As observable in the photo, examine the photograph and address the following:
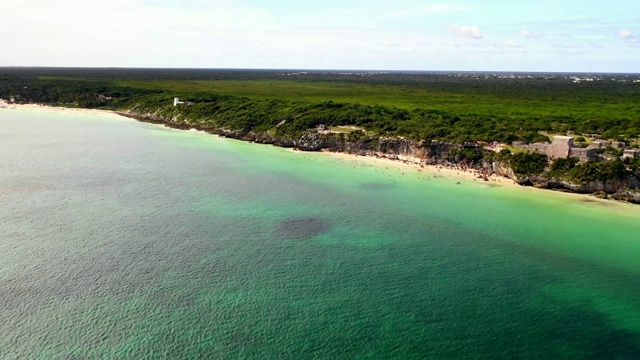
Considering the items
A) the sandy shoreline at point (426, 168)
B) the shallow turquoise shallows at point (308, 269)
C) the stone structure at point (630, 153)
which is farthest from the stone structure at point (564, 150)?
the shallow turquoise shallows at point (308, 269)

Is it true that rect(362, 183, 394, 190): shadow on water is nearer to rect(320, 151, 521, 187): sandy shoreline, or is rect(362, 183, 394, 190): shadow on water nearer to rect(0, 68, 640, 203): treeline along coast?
rect(320, 151, 521, 187): sandy shoreline

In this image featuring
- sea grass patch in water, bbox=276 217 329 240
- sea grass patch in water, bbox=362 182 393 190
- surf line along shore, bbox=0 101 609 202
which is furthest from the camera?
surf line along shore, bbox=0 101 609 202

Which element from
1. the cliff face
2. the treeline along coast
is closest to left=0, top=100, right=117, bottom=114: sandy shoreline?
the treeline along coast

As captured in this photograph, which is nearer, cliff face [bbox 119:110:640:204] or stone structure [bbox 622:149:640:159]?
cliff face [bbox 119:110:640:204]

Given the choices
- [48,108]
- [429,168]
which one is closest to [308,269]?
[429,168]

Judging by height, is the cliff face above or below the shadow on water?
above

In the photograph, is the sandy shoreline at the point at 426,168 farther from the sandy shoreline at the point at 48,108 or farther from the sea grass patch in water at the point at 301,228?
the sandy shoreline at the point at 48,108

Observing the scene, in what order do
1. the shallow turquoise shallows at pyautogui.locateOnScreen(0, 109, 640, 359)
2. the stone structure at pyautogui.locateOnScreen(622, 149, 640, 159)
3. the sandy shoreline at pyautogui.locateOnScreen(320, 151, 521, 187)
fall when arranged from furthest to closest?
1. the sandy shoreline at pyautogui.locateOnScreen(320, 151, 521, 187)
2. the stone structure at pyautogui.locateOnScreen(622, 149, 640, 159)
3. the shallow turquoise shallows at pyautogui.locateOnScreen(0, 109, 640, 359)

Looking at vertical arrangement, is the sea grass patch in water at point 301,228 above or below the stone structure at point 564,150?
below
